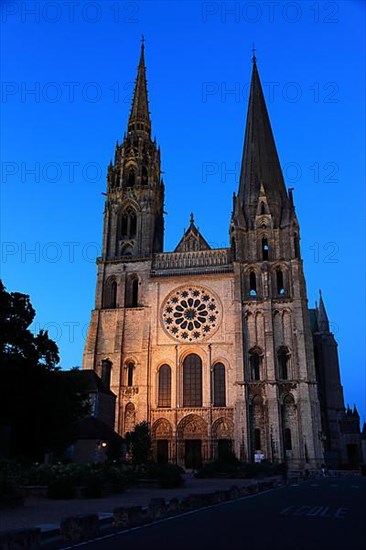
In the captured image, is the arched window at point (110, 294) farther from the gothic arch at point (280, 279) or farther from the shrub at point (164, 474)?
the shrub at point (164, 474)

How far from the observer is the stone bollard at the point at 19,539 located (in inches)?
263

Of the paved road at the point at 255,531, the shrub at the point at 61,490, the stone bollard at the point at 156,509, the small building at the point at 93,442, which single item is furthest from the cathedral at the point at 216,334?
the stone bollard at the point at 156,509

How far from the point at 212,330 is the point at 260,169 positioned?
17.8 metres

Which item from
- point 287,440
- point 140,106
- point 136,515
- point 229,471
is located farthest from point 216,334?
point 136,515

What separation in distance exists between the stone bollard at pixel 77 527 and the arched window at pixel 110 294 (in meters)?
38.0

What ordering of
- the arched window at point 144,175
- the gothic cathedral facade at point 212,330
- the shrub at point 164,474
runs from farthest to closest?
1. the arched window at point 144,175
2. the gothic cathedral facade at point 212,330
3. the shrub at point 164,474

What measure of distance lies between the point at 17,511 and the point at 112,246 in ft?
122

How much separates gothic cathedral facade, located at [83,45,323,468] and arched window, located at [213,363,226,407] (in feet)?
0.28

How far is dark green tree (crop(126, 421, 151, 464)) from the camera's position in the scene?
109 feet

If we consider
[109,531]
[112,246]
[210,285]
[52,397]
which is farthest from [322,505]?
[112,246]

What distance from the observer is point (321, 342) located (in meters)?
52.6

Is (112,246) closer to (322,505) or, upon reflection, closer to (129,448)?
(129,448)

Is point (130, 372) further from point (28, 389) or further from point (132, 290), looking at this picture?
point (28, 389)

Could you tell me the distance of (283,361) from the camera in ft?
141
